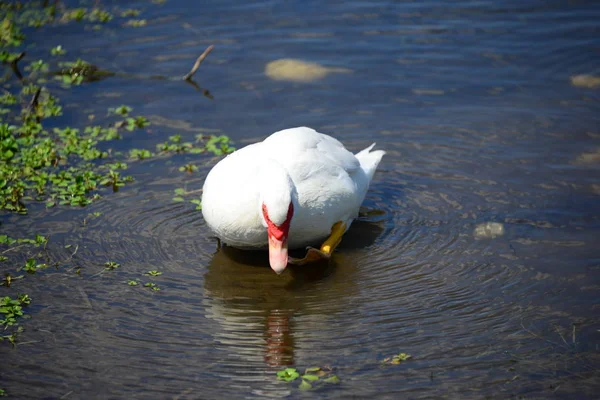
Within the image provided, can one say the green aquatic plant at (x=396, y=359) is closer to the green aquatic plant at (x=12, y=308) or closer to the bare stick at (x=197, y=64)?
the green aquatic plant at (x=12, y=308)

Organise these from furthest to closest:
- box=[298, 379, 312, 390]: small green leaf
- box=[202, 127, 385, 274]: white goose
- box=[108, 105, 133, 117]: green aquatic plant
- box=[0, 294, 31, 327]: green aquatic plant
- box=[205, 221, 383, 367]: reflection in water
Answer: box=[108, 105, 133, 117]: green aquatic plant
box=[202, 127, 385, 274]: white goose
box=[0, 294, 31, 327]: green aquatic plant
box=[205, 221, 383, 367]: reflection in water
box=[298, 379, 312, 390]: small green leaf

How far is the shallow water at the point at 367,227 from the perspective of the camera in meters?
4.44

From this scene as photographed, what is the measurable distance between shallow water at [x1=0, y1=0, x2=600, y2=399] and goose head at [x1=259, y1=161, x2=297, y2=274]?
0.37 m

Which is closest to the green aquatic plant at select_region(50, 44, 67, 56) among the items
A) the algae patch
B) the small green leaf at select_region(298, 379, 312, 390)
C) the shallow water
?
the shallow water

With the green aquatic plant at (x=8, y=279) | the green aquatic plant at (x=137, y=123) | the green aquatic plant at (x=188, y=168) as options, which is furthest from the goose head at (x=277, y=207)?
the green aquatic plant at (x=137, y=123)

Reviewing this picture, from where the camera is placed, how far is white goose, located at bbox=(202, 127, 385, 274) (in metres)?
5.01

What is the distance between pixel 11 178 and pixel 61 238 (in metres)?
1.10

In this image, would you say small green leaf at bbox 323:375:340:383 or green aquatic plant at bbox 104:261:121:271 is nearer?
small green leaf at bbox 323:375:340:383

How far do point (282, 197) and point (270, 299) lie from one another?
30.2 inches

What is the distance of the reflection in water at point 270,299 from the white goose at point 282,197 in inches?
7.2

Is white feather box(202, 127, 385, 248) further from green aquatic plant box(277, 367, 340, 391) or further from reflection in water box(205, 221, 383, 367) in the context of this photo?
green aquatic plant box(277, 367, 340, 391)

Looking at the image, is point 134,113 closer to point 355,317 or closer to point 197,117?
point 197,117

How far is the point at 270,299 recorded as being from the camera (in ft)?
17.1

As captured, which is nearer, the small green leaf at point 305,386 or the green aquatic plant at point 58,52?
the small green leaf at point 305,386
